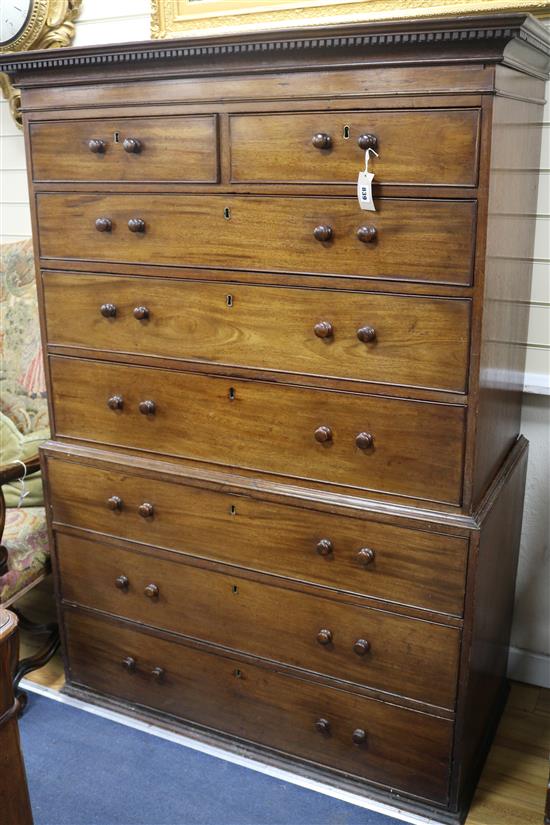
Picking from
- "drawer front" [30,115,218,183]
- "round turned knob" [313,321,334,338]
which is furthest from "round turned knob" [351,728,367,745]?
"drawer front" [30,115,218,183]

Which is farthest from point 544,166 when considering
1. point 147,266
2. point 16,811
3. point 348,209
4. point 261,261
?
point 16,811

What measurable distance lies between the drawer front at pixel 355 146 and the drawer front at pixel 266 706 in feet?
4.50

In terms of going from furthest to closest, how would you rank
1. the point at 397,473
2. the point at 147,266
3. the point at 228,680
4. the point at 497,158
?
1. the point at 228,680
2. the point at 147,266
3. the point at 397,473
4. the point at 497,158

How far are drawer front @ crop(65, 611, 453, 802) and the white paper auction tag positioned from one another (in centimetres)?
131

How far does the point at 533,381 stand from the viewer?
2502 millimetres

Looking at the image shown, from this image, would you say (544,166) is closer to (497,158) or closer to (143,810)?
(497,158)

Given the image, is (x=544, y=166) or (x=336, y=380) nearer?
(x=336, y=380)

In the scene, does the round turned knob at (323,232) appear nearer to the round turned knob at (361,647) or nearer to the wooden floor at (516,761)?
the round turned knob at (361,647)

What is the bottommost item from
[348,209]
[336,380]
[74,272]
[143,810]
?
[143,810]

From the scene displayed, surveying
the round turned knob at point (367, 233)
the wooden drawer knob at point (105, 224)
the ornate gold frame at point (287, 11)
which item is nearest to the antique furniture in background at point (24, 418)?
the wooden drawer knob at point (105, 224)

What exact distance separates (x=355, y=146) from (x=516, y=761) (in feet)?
6.08

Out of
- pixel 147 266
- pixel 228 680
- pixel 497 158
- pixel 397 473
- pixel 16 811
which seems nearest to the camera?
pixel 16 811

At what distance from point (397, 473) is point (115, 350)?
35.0 inches

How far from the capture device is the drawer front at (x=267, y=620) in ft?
7.01
